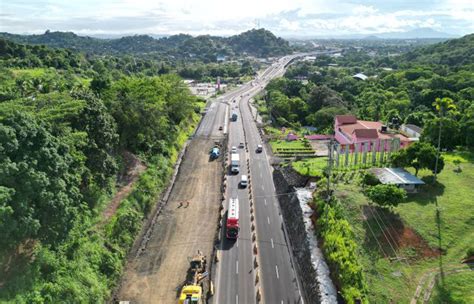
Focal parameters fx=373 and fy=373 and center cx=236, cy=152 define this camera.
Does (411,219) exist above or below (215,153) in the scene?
above

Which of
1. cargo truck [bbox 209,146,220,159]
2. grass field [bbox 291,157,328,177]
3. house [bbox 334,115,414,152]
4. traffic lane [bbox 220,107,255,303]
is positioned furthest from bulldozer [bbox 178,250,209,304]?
cargo truck [bbox 209,146,220,159]

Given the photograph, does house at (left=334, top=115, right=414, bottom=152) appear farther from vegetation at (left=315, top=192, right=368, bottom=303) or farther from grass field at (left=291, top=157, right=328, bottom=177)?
vegetation at (left=315, top=192, right=368, bottom=303)

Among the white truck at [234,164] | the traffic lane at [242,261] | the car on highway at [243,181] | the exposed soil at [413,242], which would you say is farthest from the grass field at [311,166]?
the exposed soil at [413,242]

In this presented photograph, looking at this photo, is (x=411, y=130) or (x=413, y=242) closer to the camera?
(x=413, y=242)

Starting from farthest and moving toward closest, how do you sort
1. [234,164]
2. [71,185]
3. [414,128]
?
[414,128], [234,164], [71,185]

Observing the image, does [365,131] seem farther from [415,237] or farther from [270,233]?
[270,233]

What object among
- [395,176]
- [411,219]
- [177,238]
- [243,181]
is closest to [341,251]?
[411,219]

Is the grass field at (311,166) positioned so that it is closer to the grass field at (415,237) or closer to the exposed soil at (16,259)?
the grass field at (415,237)

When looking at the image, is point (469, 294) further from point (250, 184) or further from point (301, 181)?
point (250, 184)
